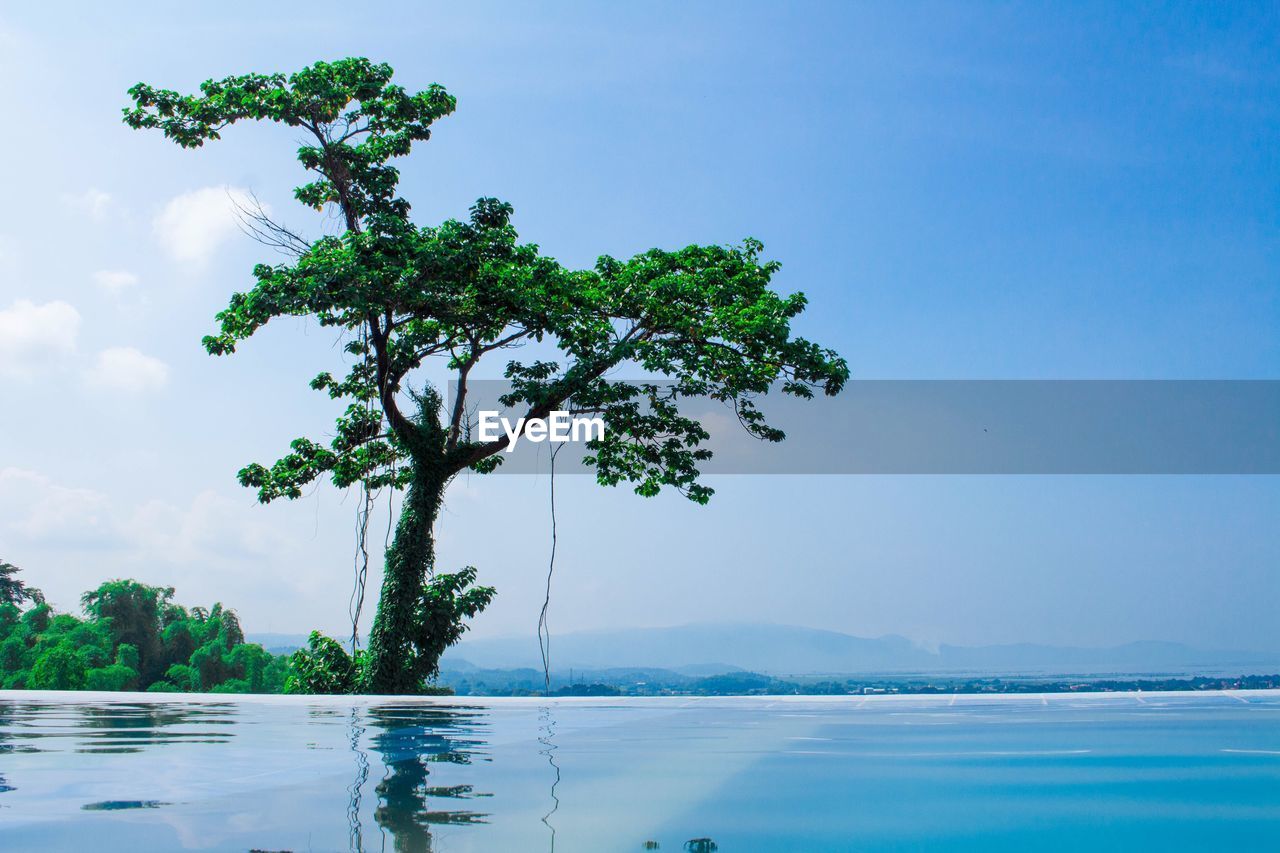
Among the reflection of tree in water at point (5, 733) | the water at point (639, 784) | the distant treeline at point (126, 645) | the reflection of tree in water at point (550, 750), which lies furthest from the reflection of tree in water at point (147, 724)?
the distant treeline at point (126, 645)

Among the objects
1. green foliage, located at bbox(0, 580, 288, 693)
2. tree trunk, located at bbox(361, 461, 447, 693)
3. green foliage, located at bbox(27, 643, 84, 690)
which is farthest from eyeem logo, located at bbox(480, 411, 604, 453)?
green foliage, located at bbox(27, 643, 84, 690)

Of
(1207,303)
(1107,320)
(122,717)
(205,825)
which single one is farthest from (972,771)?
(1207,303)

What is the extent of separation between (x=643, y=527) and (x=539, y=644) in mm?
2754

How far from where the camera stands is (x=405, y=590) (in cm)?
1237

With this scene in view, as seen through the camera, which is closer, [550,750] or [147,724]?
[550,750]

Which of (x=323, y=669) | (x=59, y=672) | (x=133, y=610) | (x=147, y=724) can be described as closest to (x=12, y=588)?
(x=133, y=610)

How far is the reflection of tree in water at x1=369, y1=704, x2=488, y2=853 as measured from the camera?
194 centimetres

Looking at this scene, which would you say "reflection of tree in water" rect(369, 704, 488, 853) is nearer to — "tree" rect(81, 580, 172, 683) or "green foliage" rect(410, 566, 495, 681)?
"green foliage" rect(410, 566, 495, 681)

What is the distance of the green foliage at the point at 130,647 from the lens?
113ft

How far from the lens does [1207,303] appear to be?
2245 centimetres

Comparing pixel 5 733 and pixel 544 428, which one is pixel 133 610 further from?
pixel 5 733

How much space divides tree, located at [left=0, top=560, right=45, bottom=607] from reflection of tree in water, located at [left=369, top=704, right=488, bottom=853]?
4536 centimetres
